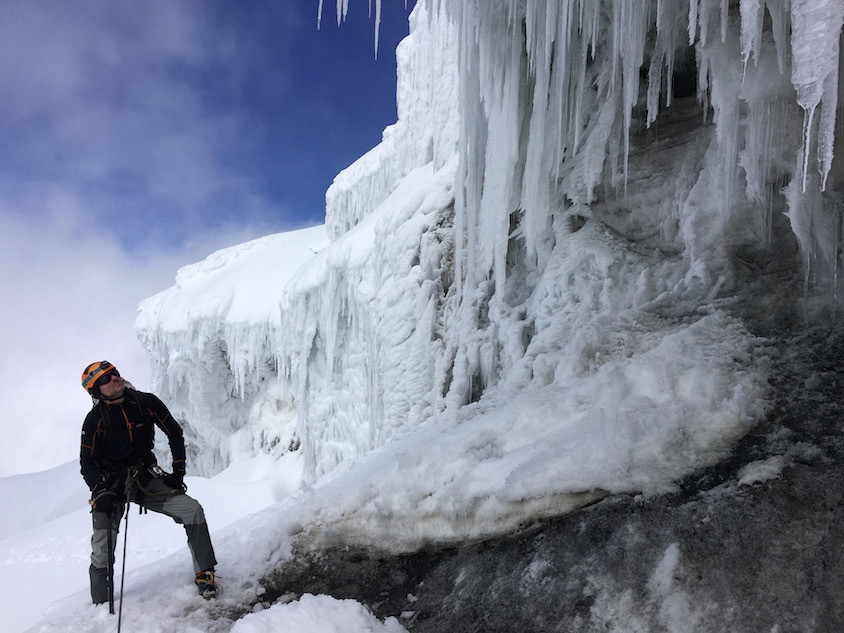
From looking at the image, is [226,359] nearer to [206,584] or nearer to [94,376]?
[94,376]

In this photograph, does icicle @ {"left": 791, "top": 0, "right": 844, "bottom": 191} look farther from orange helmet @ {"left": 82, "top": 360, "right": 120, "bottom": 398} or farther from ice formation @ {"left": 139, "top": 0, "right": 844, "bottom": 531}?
orange helmet @ {"left": 82, "top": 360, "right": 120, "bottom": 398}

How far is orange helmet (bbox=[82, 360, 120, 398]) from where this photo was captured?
10.1 ft

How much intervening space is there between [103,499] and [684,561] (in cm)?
297

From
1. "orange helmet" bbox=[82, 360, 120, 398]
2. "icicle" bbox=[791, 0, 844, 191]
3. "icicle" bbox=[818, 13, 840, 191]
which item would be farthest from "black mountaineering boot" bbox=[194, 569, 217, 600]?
"icicle" bbox=[791, 0, 844, 191]

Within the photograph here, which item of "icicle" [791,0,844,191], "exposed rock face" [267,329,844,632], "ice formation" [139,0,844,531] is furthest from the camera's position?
"ice formation" [139,0,844,531]

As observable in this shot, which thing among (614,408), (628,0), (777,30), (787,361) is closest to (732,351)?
(787,361)

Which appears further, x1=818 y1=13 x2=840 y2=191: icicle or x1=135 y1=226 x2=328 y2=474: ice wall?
x1=135 y1=226 x2=328 y2=474: ice wall

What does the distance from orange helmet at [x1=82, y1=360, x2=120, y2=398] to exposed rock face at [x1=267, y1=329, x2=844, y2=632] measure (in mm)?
1510

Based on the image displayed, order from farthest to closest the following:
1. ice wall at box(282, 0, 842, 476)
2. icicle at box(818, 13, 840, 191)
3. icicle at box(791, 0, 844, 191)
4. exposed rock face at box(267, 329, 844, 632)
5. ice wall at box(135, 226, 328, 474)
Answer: ice wall at box(135, 226, 328, 474) < ice wall at box(282, 0, 842, 476) < icicle at box(818, 13, 840, 191) < icicle at box(791, 0, 844, 191) < exposed rock face at box(267, 329, 844, 632)

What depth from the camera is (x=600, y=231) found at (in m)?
5.89

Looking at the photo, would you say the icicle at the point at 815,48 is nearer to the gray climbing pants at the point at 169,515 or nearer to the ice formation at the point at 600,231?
the ice formation at the point at 600,231

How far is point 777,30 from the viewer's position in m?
3.42

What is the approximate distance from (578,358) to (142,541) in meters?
7.49

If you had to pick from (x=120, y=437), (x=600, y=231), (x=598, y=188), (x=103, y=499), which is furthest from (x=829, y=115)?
(x=103, y=499)
